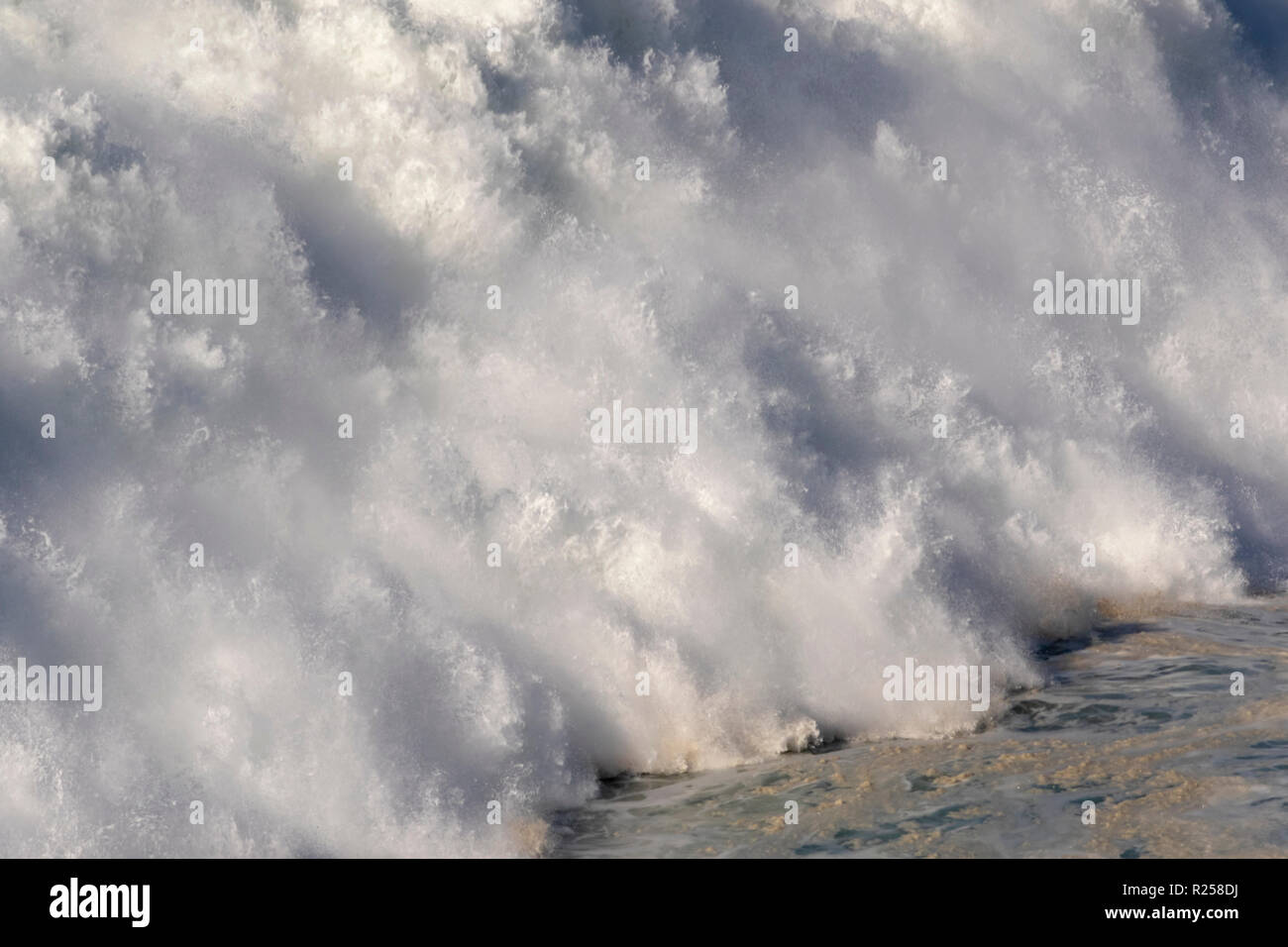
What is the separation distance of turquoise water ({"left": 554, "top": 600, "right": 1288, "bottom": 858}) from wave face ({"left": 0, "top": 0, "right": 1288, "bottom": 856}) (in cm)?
54

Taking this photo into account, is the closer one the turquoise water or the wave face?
the turquoise water

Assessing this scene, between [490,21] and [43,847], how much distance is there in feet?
26.6

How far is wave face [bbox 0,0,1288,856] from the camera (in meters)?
9.69

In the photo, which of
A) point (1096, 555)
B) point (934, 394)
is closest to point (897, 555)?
point (934, 394)

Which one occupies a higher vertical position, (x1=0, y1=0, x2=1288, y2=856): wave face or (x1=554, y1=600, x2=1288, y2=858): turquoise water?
(x1=0, y1=0, x2=1288, y2=856): wave face

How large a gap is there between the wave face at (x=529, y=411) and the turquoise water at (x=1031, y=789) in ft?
1.76

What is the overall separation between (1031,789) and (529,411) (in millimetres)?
4968

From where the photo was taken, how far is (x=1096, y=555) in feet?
48.4

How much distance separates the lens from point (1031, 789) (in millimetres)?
9828

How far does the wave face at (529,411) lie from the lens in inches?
381

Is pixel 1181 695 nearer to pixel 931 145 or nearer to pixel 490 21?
pixel 931 145

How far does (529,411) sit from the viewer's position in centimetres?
1221

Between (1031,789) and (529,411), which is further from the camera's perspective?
(529,411)

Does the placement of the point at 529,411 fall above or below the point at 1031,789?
above
